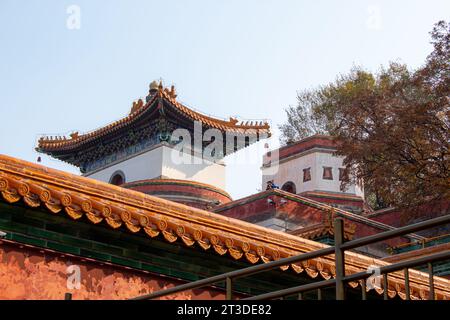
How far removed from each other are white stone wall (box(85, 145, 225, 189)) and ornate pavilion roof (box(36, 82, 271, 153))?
1.52 m

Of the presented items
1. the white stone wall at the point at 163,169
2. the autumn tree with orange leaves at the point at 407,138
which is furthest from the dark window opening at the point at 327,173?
the autumn tree with orange leaves at the point at 407,138

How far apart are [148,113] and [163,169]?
2.66 meters

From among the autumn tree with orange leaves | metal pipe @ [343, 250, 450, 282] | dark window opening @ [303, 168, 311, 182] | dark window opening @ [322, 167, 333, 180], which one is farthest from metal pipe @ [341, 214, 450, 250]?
dark window opening @ [303, 168, 311, 182]

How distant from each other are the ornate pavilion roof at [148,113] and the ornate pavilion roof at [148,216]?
23805 millimetres

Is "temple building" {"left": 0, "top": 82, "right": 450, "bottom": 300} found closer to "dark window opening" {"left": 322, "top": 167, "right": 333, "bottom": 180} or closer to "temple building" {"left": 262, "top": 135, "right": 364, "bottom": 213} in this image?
"temple building" {"left": 262, "top": 135, "right": 364, "bottom": 213}

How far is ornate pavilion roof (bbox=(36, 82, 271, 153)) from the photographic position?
3416cm

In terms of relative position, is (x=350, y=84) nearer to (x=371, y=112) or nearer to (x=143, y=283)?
(x=371, y=112)

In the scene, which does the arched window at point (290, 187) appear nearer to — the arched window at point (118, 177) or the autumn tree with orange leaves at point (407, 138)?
the arched window at point (118, 177)

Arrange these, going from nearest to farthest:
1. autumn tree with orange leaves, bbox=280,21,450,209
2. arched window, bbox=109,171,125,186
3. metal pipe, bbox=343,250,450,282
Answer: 1. metal pipe, bbox=343,250,450,282
2. autumn tree with orange leaves, bbox=280,21,450,209
3. arched window, bbox=109,171,125,186

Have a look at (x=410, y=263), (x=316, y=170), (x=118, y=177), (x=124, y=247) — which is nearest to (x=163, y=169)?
(x=118, y=177)

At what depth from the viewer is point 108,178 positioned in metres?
35.8

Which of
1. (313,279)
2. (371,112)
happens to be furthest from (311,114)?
(313,279)

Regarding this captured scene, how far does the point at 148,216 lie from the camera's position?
29.0ft

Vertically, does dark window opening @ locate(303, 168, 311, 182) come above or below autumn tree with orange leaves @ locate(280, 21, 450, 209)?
above
